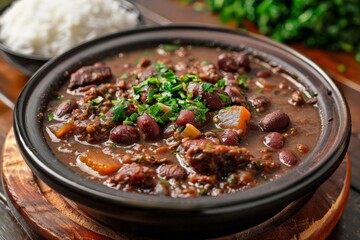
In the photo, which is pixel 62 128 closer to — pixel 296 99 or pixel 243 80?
pixel 243 80

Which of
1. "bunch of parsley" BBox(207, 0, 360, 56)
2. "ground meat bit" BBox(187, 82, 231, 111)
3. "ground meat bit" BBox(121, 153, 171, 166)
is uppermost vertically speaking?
"ground meat bit" BBox(187, 82, 231, 111)

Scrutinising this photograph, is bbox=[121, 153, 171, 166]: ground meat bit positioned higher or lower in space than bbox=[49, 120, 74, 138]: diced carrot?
higher

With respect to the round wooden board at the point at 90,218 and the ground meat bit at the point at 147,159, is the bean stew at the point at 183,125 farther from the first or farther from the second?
the round wooden board at the point at 90,218

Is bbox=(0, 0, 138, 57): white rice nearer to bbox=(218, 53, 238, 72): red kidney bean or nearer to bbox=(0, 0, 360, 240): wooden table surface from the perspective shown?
bbox=(0, 0, 360, 240): wooden table surface

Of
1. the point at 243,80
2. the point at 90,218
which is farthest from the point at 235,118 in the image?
the point at 90,218

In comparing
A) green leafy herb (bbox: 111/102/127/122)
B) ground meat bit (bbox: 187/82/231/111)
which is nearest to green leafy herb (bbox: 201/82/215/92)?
ground meat bit (bbox: 187/82/231/111)

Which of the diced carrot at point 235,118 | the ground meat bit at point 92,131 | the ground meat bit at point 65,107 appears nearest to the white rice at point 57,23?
the ground meat bit at point 65,107
